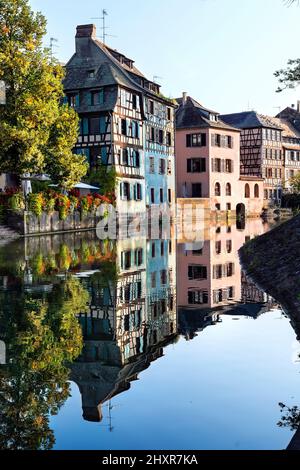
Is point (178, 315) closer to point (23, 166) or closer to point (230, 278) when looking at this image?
point (230, 278)

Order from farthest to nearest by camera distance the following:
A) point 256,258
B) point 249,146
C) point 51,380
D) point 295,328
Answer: point 249,146, point 256,258, point 295,328, point 51,380

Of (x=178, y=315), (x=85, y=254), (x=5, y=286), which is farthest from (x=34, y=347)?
(x=85, y=254)

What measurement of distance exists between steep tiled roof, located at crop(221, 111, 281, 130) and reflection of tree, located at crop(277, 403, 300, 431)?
2966 inches

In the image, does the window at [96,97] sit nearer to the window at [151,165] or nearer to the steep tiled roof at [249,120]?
the window at [151,165]

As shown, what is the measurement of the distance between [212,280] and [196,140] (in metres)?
51.0

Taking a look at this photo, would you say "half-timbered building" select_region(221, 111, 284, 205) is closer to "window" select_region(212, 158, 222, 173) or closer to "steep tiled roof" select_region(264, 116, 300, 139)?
"steep tiled roof" select_region(264, 116, 300, 139)

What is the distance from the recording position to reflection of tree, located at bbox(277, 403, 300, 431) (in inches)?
213

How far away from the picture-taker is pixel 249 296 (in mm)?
13367

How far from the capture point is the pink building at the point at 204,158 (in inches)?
2576

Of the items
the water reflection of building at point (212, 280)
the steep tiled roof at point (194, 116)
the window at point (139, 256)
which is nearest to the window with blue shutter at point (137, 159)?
the steep tiled roof at point (194, 116)

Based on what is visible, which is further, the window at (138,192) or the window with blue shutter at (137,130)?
the window with blue shutter at (137,130)

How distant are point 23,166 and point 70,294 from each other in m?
20.4

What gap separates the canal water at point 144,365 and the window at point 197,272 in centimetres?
127
